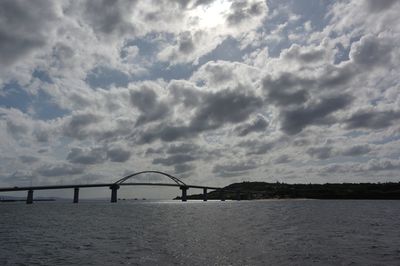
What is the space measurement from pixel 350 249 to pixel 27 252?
111ft

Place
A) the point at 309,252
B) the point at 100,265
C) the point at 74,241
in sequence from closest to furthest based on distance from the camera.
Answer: the point at 100,265, the point at 309,252, the point at 74,241

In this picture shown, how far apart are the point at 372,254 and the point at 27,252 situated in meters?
34.9

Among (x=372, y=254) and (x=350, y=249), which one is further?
(x=350, y=249)

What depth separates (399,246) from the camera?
40312 millimetres

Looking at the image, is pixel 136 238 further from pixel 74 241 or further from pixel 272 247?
pixel 272 247

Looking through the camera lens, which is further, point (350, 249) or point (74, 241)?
point (74, 241)

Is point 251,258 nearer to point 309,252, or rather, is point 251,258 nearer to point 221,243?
point 309,252

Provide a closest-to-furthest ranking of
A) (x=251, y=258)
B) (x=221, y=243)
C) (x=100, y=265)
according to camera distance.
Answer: (x=100, y=265)
(x=251, y=258)
(x=221, y=243)

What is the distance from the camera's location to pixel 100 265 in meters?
31.1

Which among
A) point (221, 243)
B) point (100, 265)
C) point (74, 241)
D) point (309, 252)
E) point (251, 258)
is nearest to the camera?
point (100, 265)

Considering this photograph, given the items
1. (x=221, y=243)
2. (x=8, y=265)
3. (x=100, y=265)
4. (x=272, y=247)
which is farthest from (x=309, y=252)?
(x=8, y=265)

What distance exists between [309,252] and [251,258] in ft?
22.5

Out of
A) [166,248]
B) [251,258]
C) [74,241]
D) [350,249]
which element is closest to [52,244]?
[74,241]

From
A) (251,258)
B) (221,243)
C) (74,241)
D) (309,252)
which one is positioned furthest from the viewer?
(74,241)
